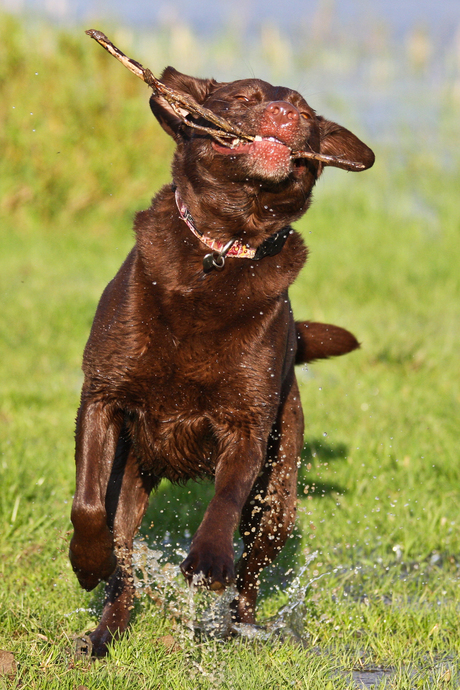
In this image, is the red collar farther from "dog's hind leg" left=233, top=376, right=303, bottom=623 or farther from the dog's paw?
the dog's paw

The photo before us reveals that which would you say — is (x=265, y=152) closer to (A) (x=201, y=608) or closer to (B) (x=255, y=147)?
(B) (x=255, y=147)

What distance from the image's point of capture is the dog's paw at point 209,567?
2.54 meters

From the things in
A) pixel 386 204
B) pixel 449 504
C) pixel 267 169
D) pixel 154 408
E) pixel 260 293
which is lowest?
pixel 449 504

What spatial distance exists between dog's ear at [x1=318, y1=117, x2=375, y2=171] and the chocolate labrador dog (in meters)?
0.12

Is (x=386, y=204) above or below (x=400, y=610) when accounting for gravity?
above

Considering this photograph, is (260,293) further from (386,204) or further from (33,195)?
(386,204)

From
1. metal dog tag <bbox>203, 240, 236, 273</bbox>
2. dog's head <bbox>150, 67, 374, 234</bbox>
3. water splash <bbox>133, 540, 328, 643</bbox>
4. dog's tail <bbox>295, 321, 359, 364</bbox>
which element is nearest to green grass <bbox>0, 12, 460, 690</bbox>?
water splash <bbox>133, 540, 328, 643</bbox>

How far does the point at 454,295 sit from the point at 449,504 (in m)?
4.47

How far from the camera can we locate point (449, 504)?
14.5ft

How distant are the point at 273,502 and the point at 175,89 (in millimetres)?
1605

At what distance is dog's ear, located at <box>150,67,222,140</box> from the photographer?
3344mm

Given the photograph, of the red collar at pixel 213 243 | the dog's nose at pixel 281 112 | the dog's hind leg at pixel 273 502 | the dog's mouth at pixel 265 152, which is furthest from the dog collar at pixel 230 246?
the dog's hind leg at pixel 273 502

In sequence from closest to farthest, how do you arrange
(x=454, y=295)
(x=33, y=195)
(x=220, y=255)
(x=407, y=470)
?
(x=220, y=255), (x=407, y=470), (x=454, y=295), (x=33, y=195)

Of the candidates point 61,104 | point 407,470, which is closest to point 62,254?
point 61,104
